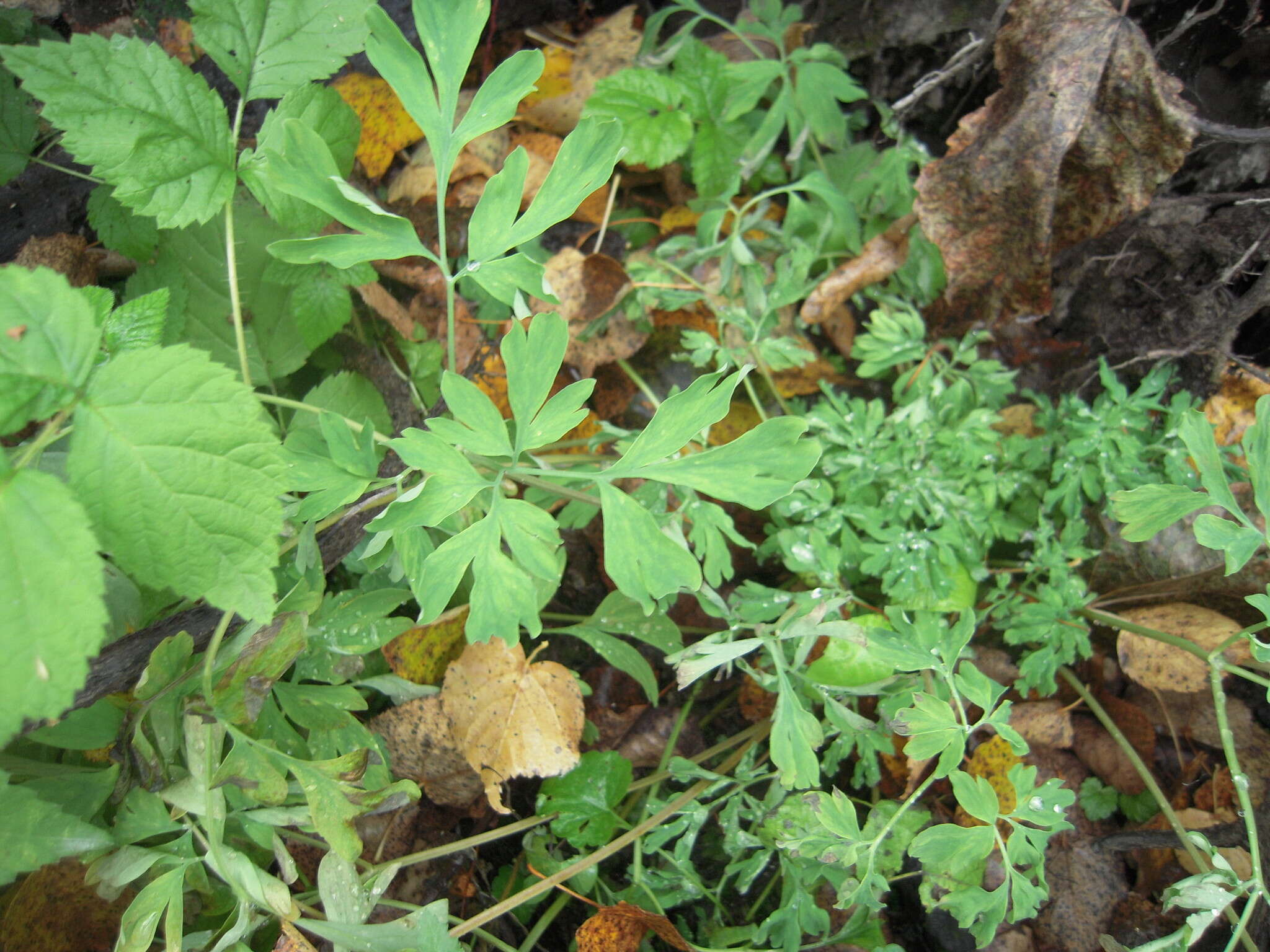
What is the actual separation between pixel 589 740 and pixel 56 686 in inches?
51.2

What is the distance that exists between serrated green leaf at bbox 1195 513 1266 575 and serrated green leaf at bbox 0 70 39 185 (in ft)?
9.78

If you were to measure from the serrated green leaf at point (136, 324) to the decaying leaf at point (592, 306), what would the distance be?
1.07 meters

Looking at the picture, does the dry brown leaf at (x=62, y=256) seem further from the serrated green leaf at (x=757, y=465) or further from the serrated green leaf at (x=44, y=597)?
the serrated green leaf at (x=757, y=465)

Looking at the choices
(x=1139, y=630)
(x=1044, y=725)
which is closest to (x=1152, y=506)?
(x=1139, y=630)

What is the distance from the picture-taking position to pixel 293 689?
5.32ft

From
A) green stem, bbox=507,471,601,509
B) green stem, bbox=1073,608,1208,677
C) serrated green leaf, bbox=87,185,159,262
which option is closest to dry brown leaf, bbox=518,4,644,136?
serrated green leaf, bbox=87,185,159,262

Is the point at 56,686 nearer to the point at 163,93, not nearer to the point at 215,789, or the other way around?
the point at 215,789

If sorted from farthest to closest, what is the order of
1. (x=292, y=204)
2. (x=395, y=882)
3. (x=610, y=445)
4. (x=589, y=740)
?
(x=610, y=445) → (x=589, y=740) → (x=395, y=882) → (x=292, y=204)

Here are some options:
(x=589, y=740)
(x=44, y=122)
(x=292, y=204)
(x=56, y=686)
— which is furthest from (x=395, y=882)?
(x=44, y=122)

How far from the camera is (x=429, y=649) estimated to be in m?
1.94

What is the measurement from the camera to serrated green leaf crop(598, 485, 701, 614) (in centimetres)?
129

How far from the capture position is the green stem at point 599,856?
5.34 ft

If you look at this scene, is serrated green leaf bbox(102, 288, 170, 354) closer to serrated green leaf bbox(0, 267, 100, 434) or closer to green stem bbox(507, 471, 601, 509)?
serrated green leaf bbox(0, 267, 100, 434)

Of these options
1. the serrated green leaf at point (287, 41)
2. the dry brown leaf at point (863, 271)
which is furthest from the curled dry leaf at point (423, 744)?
the dry brown leaf at point (863, 271)
